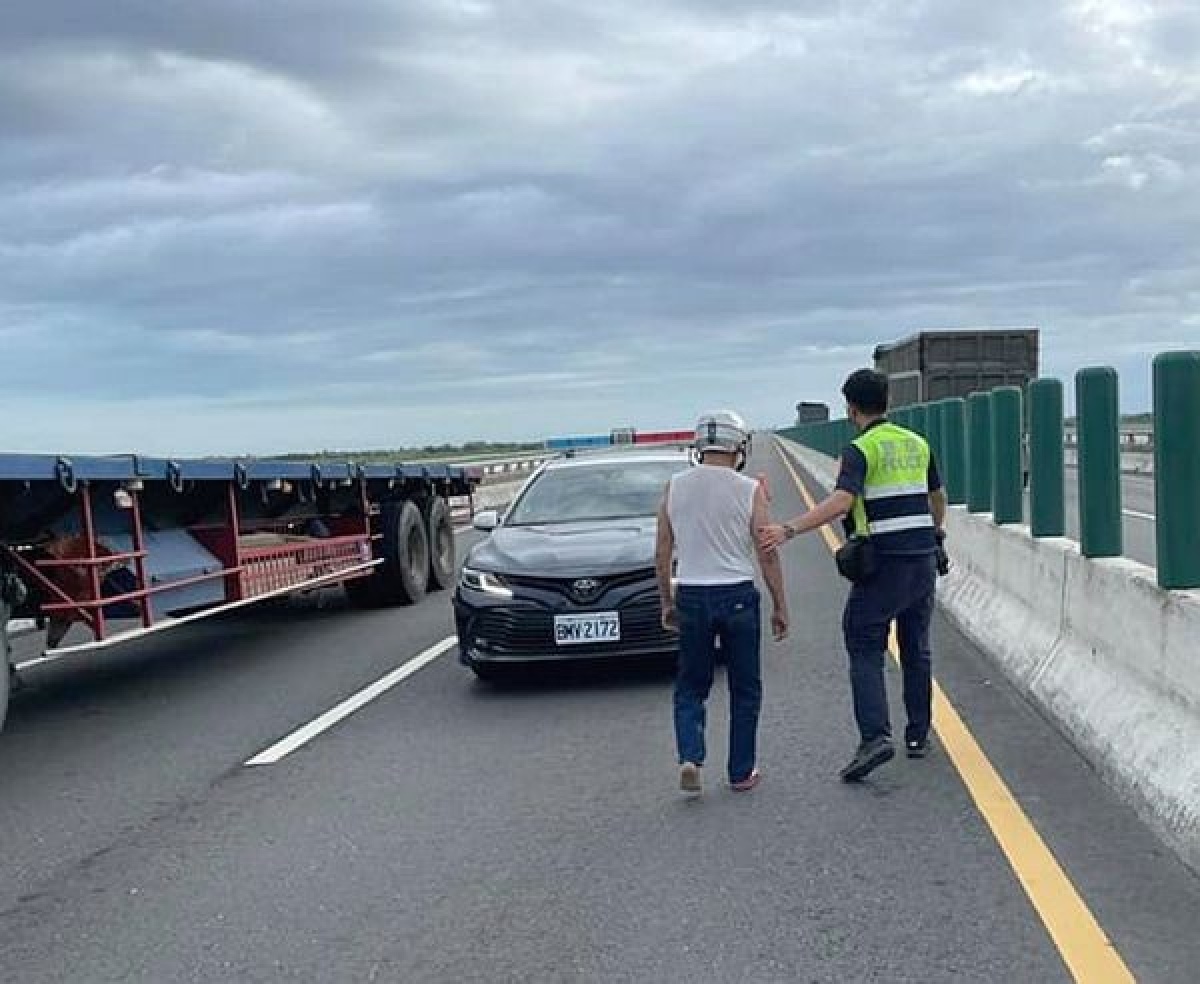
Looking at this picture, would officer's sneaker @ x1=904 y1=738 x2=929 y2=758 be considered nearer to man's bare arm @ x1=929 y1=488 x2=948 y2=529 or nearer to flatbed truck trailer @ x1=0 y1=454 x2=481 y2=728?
man's bare arm @ x1=929 y1=488 x2=948 y2=529

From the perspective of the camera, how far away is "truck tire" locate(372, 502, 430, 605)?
46.1ft

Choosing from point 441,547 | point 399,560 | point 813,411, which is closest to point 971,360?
point 441,547

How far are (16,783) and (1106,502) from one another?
19.2 ft

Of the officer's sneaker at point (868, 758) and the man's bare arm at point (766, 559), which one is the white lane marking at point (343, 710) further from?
the officer's sneaker at point (868, 758)

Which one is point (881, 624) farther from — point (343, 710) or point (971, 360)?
point (971, 360)

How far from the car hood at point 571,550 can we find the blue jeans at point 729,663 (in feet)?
8.49

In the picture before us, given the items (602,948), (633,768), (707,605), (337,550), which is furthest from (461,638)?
(602,948)

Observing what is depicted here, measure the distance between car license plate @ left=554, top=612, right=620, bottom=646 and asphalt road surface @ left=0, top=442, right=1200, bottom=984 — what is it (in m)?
0.36

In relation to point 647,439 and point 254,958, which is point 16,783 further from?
point 647,439

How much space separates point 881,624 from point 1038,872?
1.74 metres

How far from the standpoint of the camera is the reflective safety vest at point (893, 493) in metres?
6.50

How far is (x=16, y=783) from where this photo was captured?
7.22 m

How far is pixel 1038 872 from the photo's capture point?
197 inches

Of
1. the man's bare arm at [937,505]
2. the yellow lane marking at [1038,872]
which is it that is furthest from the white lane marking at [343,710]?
the man's bare arm at [937,505]
